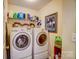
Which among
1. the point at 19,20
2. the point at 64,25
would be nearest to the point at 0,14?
the point at 64,25

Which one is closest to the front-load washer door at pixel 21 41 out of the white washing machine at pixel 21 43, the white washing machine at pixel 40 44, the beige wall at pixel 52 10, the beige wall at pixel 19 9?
the white washing machine at pixel 21 43

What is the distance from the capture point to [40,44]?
3.24m

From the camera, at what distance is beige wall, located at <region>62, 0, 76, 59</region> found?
5.80ft

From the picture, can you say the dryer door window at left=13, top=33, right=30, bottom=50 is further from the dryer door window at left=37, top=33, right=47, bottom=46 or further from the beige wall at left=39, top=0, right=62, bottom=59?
the beige wall at left=39, top=0, right=62, bottom=59

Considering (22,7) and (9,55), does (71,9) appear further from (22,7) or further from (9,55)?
(22,7)

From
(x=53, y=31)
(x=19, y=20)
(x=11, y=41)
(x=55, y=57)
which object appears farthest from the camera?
(x=19, y=20)

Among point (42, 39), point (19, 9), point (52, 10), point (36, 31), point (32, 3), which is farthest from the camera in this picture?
point (19, 9)

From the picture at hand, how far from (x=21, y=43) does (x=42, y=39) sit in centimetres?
77

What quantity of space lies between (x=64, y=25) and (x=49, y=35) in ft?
6.55

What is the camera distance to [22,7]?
4.35 m

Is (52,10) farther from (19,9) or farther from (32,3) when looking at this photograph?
(19,9)

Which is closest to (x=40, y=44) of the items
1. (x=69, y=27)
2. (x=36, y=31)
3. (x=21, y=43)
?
(x=36, y=31)

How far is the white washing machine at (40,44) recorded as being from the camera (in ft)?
10.3

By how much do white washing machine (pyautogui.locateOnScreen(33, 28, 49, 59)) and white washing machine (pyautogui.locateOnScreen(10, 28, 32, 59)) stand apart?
186 millimetres
